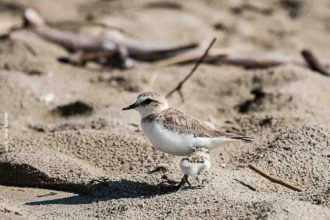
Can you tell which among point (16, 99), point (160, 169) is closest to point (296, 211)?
point (160, 169)

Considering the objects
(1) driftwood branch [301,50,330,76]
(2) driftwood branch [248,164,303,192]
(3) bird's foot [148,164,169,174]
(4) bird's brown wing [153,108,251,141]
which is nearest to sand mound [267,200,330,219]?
(2) driftwood branch [248,164,303,192]

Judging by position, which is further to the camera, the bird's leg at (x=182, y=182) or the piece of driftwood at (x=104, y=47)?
the piece of driftwood at (x=104, y=47)

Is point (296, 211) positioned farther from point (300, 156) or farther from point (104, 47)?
point (104, 47)

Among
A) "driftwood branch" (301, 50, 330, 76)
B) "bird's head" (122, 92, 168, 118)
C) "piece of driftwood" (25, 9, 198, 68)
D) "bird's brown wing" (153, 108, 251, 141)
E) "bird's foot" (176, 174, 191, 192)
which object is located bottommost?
"driftwood branch" (301, 50, 330, 76)

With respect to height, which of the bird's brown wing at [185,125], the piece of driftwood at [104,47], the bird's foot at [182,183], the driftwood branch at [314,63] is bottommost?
the driftwood branch at [314,63]

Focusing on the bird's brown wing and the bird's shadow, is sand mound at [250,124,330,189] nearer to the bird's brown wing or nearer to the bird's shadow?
the bird's brown wing

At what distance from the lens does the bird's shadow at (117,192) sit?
14.1 ft

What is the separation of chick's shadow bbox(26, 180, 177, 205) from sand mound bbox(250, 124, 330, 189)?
2.91 ft

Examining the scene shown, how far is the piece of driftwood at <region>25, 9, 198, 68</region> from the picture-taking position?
24.8ft

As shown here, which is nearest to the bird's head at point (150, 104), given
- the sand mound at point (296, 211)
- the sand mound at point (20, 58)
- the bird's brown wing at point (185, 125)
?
the bird's brown wing at point (185, 125)

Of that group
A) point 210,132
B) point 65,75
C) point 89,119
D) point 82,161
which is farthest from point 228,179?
point 65,75

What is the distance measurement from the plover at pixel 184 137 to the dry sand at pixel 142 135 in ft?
0.68

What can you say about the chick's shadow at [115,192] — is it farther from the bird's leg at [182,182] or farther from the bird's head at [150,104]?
the bird's head at [150,104]

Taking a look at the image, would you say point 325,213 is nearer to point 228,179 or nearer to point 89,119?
point 228,179
